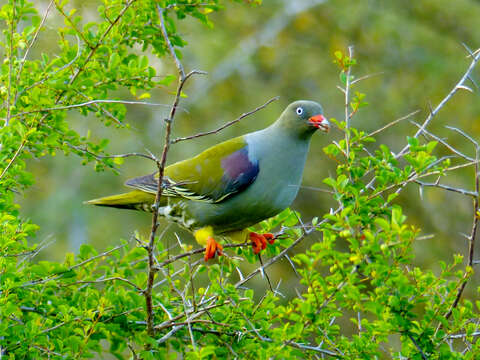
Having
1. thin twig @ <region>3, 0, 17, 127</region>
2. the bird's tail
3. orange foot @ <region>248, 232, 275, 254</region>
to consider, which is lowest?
orange foot @ <region>248, 232, 275, 254</region>

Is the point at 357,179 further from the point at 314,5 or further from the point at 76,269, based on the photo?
the point at 314,5

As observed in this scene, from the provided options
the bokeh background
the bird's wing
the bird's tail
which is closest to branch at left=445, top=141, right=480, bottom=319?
the bird's wing

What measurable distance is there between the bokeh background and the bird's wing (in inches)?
200

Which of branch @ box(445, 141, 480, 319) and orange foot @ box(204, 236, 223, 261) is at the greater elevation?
branch @ box(445, 141, 480, 319)

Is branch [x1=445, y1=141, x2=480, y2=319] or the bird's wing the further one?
the bird's wing

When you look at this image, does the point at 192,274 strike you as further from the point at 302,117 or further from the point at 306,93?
the point at 306,93

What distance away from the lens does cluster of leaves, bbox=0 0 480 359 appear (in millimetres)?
2627

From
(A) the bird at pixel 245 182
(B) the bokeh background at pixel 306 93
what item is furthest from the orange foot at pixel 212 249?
(B) the bokeh background at pixel 306 93

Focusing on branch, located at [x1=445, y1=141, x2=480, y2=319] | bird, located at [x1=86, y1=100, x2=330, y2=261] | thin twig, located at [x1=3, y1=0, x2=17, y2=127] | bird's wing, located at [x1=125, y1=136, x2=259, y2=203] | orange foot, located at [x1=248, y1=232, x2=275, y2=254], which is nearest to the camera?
Result: branch, located at [x1=445, y1=141, x2=480, y2=319]

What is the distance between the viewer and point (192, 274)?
10.4ft

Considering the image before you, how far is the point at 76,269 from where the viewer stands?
370 centimetres

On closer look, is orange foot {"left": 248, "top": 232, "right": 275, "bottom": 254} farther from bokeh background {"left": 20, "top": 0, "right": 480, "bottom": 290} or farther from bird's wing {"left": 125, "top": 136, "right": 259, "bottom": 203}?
bokeh background {"left": 20, "top": 0, "right": 480, "bottom": 290}

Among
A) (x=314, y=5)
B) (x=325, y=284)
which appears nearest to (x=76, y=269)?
(x=325, y=284)

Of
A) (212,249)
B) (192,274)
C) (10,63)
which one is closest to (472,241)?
(192,274)
